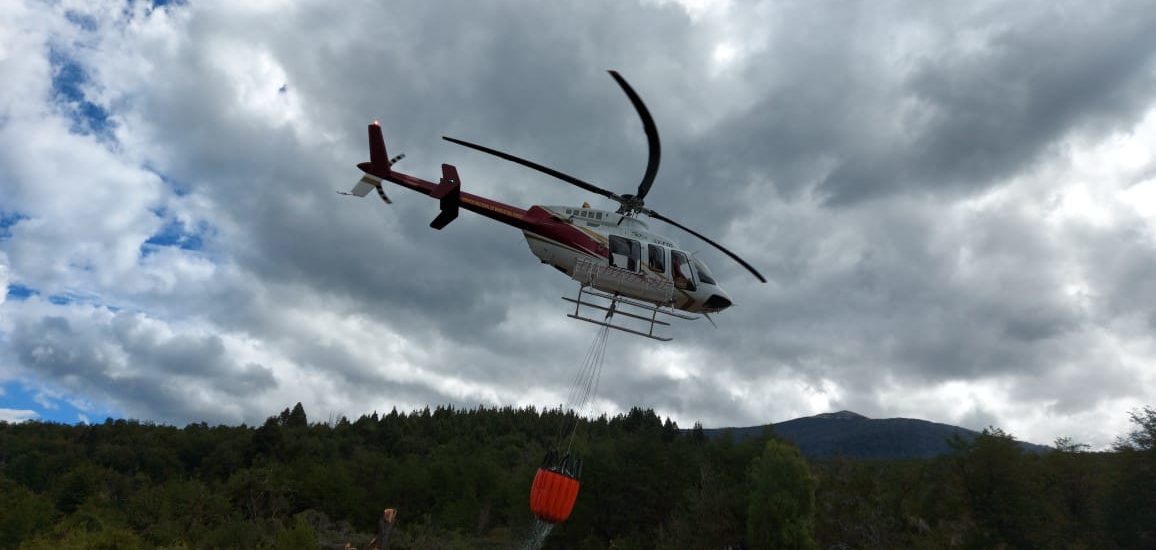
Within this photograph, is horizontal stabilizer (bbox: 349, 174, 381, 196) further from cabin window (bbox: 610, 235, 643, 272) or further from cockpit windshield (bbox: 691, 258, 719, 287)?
cockpit windshield (bbox: 691, 258, 719, 287)

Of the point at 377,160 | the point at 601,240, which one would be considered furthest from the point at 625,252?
the point at 377,160

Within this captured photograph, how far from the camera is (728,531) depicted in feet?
177

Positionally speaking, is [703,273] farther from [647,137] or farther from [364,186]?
[364,186]

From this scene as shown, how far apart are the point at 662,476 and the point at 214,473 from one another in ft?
232

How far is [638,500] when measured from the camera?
6138 cm

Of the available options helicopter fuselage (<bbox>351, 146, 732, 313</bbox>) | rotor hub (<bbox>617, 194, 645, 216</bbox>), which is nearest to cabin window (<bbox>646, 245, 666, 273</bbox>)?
helicopter fuselage (<bbox>351, 146, 732, 313</bbox>)

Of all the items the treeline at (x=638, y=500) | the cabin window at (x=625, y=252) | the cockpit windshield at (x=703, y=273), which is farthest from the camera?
the treeline at (x=638, y=500)

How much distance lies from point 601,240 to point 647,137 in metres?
3.18

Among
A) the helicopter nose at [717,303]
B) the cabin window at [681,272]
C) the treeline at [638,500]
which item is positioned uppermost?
the cabin window at [681,272]

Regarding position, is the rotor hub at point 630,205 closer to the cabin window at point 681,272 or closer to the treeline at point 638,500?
the cabin window at point 681,272

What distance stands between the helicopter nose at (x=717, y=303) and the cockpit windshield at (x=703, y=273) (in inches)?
18.3

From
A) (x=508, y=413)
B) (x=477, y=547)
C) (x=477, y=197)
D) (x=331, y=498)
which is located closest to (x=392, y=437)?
(x=508, y=413)

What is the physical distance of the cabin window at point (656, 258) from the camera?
19.1 metres

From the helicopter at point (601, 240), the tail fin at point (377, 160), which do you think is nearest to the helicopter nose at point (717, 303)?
the helicopter at point (601, 240)
